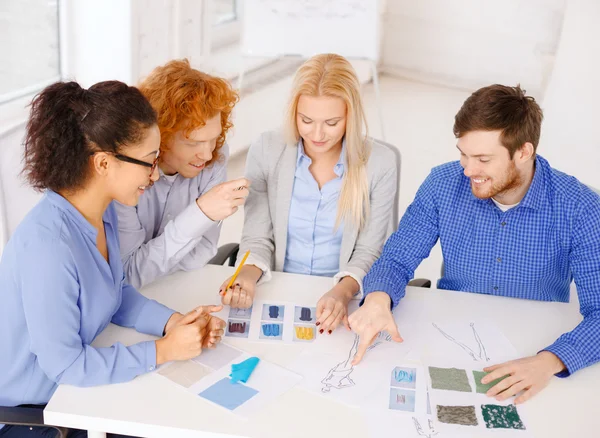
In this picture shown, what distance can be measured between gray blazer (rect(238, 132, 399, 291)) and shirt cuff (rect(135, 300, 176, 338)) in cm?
50

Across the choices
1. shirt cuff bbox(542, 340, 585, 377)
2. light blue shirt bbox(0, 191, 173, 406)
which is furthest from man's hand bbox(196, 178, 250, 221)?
shirt cuff bbox(542, 340, 585, 377)

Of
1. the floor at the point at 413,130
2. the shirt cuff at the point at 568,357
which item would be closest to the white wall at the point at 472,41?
the floor at the point at 413,130

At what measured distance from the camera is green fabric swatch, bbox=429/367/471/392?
64.3 inches

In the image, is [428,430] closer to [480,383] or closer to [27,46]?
[480,383]

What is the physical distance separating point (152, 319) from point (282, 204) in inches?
27.1

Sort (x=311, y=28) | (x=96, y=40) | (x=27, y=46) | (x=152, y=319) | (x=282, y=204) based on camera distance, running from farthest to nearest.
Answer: (x=311, y=28) → (x=96, y=40) → (x=27, y=46) → (x=282, y=204) → (x=152, y=319)

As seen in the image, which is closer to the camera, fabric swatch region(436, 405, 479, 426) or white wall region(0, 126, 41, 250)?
fabric swatch region(436, 405, 479, 426)

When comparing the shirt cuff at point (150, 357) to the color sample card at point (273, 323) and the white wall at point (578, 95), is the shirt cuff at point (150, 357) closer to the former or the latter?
the color sample card at point (273, 323)

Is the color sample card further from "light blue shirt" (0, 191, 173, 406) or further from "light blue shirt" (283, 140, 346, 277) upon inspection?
"light blue shirt" (283, 140, 346, 277)

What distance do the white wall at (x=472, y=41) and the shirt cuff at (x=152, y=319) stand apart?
553 centimetres

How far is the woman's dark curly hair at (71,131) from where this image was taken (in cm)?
156

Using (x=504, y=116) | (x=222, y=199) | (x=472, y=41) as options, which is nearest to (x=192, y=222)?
(x=222, y=199)

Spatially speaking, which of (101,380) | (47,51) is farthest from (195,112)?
(47,51)

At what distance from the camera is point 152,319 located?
178 centimetres
